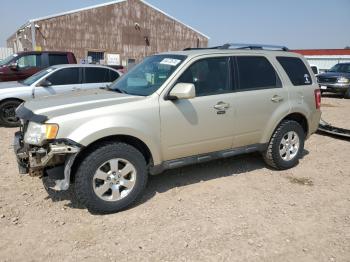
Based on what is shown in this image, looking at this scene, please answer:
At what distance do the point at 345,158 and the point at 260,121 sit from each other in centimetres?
222

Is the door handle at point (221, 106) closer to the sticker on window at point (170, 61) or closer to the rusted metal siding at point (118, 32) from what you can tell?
the sticker on window at point (170, 61)

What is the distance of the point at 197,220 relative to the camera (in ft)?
11.8

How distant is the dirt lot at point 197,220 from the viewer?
303 centimetres

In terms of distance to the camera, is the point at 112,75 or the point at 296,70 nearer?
→ the point at 296,70

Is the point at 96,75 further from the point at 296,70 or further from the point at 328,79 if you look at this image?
the point at 328,79

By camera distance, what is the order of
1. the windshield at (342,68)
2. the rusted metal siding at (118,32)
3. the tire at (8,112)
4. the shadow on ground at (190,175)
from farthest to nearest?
the rusted metal siding at (118,32) < the windshield at (342,68) < the tire at (8,112) < the shadow on ground at (190,175)

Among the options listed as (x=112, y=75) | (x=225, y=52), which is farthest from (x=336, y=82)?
(x=225, y=52)

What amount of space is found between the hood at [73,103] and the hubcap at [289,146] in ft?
8.20

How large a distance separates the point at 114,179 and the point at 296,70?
11.0ft

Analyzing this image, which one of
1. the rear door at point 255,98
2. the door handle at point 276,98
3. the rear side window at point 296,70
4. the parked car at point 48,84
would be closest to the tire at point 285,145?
the rear door at point 255,98

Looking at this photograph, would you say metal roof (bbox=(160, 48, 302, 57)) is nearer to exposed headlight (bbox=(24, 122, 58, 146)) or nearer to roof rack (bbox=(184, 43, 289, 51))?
roof rack (bbox=(184, 43, 289, 51))

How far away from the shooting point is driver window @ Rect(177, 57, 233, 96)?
411cm

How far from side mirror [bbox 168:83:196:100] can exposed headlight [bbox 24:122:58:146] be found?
4.42 ft

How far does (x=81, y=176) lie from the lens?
11.3ft
